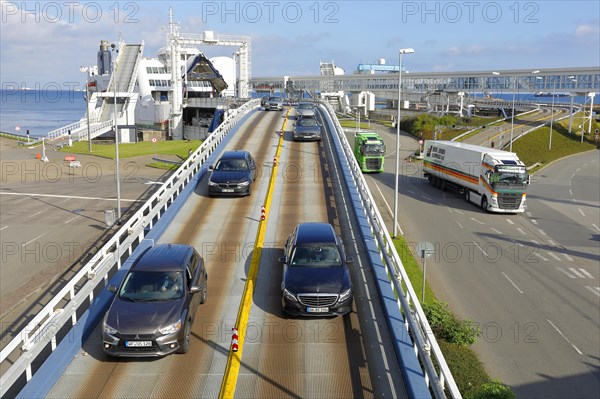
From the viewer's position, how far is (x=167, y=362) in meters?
11.2

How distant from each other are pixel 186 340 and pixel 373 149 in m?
38.8

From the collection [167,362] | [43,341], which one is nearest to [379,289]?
[167,362]

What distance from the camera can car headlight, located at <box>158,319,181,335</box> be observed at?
1086 centimetres

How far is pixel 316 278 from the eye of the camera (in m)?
13.0

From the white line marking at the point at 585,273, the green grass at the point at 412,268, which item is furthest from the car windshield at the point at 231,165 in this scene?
the white line marking at the point at 585,273

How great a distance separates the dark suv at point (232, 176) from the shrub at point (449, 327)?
370 inches

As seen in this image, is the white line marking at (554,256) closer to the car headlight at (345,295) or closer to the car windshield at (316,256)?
the car windshield at (316,256)

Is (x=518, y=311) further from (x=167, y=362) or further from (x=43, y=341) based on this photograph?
(x=43, y=341)

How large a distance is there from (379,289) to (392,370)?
339 centimetres

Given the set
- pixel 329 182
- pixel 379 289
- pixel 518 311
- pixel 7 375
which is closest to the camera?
pixel 7 375

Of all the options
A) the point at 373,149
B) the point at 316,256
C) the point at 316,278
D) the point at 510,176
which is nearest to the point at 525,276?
the point at 510,176

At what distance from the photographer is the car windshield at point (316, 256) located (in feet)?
45.6

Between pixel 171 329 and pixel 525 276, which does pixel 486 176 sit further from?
pixel 171 329

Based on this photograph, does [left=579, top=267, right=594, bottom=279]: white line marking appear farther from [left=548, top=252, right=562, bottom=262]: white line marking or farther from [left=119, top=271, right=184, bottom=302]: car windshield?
[left=119, top=271, right=184, bottom=302]: car windshield
